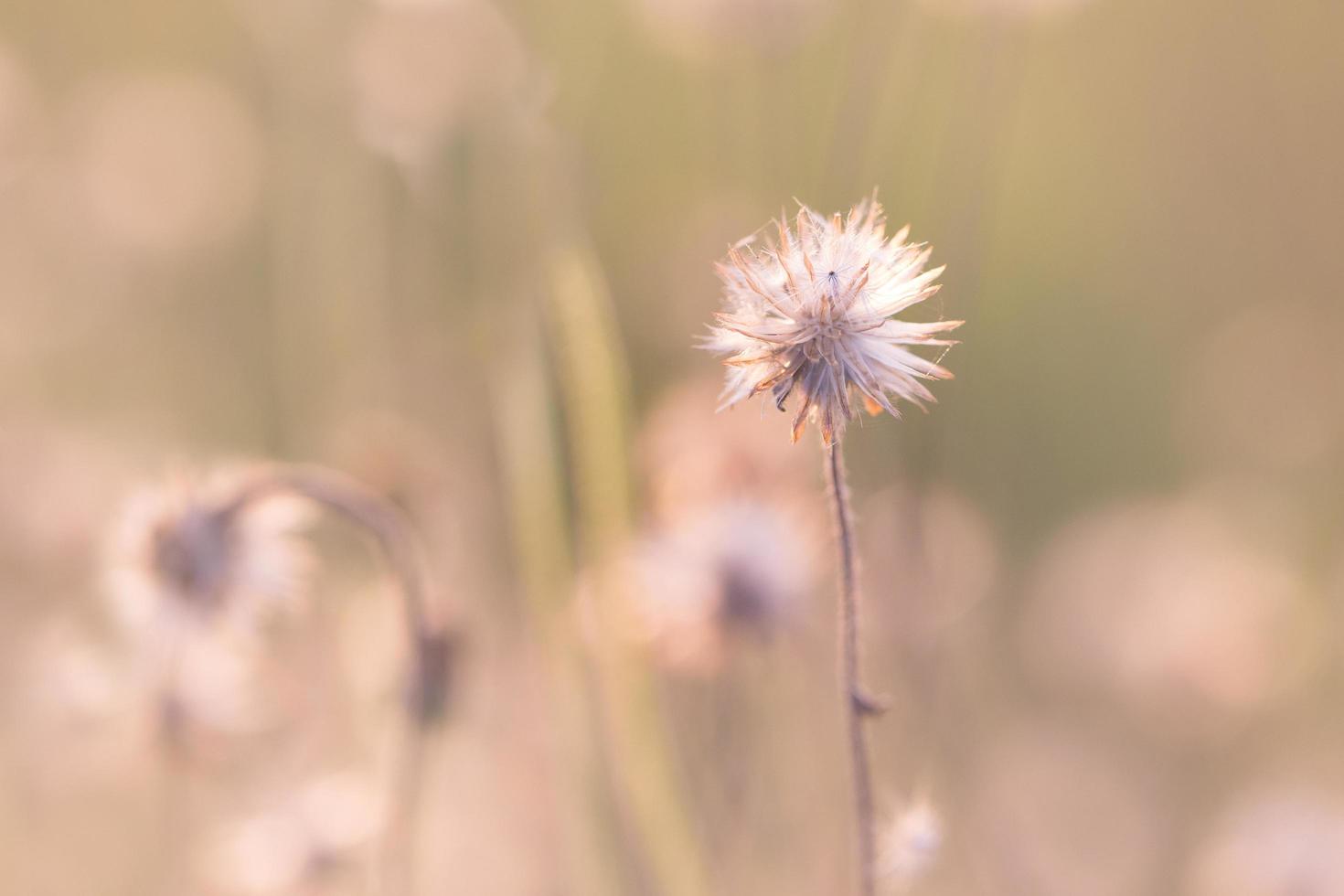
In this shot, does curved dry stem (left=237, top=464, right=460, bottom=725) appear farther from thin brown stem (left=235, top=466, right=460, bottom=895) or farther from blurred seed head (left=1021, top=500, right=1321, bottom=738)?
blurred seed head (left=1021, top=500, right=1321, bottom=738)

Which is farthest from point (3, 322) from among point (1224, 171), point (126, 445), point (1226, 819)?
point (1224, 171)

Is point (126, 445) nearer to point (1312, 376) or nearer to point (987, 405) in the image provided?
point (987, 405)

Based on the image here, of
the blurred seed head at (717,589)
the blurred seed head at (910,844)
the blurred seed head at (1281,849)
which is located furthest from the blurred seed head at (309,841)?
the blurred seed head at (1281,849)

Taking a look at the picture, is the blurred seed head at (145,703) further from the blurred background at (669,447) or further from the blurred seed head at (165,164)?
the blurred seed head at (165,164)

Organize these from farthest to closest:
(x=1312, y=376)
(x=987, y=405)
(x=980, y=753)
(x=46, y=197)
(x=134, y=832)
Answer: (x=46, y=197) → (x=987, y=405) → (x=1312, y=376) → (x=980, y=753) → (x=134, y=832)

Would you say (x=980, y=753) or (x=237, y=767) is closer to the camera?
(x=237, y=767)

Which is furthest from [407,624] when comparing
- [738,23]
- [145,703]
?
[738,23]

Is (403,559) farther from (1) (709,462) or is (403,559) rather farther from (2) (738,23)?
(2) (738,23)
